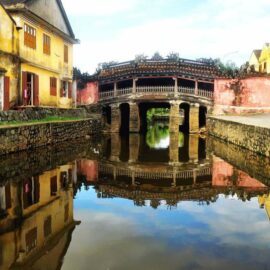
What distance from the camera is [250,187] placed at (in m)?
11.6

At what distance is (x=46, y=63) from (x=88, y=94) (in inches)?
523

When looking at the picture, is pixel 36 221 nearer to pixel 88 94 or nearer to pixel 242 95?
pixel 88 94

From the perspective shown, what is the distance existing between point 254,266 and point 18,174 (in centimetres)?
847

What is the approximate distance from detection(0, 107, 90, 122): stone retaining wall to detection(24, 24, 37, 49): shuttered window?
3740mm

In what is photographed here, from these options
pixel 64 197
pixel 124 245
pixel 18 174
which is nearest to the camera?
pixel 124 245

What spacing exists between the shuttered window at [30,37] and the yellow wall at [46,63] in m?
0.20

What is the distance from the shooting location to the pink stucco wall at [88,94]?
39250 mm

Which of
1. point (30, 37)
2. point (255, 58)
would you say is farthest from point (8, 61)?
point (255, 58)

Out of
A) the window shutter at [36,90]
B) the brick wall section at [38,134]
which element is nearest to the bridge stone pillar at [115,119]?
the brick wall section at [38,134]

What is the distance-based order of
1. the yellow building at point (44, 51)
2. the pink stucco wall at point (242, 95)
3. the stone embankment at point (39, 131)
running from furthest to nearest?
the pink stucco wall at point (242, 95), the yellow building at point (44, 51), the stone embankment at point (39, 131)

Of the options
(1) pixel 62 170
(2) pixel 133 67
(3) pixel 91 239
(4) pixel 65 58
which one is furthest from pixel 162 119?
(3) pixel 91 239

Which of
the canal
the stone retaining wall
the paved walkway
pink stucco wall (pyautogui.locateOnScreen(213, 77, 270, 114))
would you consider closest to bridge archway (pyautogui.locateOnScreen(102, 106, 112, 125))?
the stone retaining wall

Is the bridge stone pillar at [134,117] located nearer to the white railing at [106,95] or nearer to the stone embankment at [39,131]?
the white railing at [106,95]

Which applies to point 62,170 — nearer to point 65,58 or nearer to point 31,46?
point 31,46
